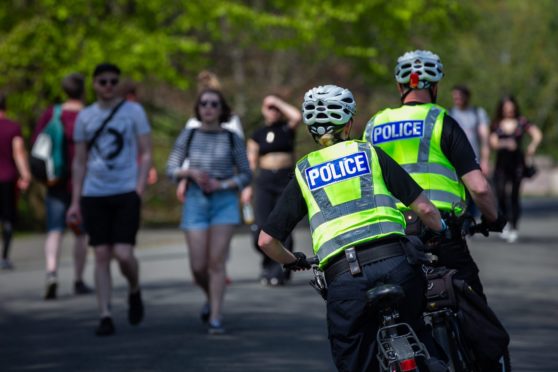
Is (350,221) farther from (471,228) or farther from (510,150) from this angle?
(510,150)

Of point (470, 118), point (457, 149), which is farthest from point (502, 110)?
point (457, 149)

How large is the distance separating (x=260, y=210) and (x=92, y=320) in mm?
2776

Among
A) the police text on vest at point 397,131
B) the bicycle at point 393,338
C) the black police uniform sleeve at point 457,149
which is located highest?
the police text on vest at point 397,131

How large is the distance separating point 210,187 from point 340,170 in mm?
4476

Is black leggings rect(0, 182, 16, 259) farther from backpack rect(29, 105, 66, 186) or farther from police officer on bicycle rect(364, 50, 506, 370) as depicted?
police officer on bicycle rect(364, 50, 506, 370)

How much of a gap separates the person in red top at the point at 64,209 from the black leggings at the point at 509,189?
6.87 meters

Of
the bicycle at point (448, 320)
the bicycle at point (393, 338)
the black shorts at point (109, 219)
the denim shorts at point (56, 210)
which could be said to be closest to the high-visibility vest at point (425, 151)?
the bicycle at point (448, 320)

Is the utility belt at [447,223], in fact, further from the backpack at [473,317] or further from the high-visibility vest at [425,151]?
the backpack at [473,317]

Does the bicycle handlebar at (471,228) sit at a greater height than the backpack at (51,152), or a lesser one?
lesser

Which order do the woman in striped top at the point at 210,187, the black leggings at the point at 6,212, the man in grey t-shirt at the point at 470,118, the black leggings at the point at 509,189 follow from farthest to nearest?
the black leggings at the point at 509,189 < the man in grey t-shirt at the point at 470,118 < the black leggings at the point at 6,212 < the woman in striped top at the point at 210,187

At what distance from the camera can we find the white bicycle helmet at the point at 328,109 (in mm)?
5621

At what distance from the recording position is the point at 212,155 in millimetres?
10172

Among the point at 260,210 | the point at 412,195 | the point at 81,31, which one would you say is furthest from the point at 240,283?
the point at 81,31

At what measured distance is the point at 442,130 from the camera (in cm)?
661
